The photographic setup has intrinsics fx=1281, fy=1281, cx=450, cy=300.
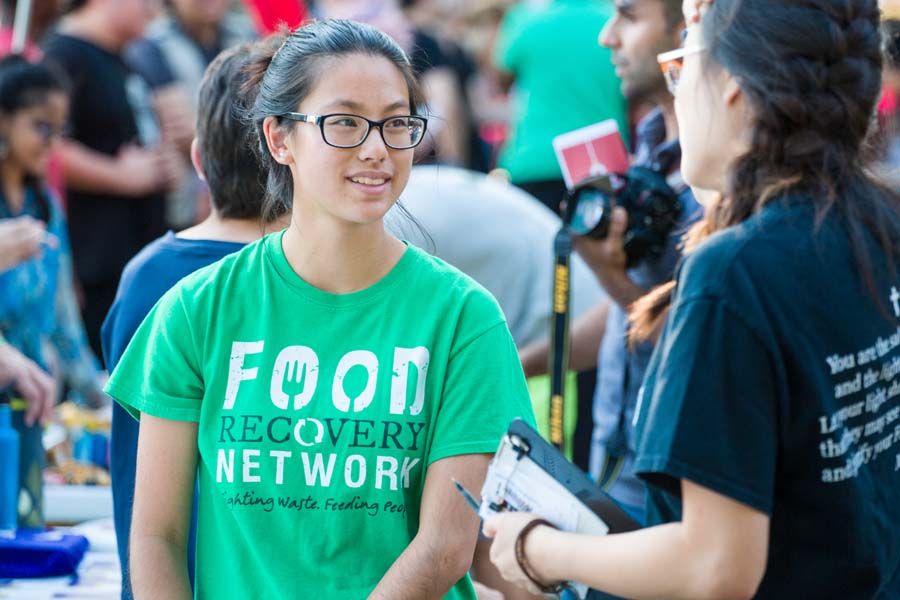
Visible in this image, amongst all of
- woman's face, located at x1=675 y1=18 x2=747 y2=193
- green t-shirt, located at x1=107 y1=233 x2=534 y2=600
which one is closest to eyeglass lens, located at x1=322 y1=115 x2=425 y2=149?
green t-shirt, located at x1=107 y1=233 x2=534 y2=600

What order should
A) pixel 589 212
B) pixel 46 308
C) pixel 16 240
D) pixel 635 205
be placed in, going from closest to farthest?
pixel 635 205 < pixel 589 212 < pixel 16 240 < pixel 46 308

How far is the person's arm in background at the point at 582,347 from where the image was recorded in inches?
135

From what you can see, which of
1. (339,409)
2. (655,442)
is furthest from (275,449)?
(655,442)

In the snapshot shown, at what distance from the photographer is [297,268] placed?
2.03m

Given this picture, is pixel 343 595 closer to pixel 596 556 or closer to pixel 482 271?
pixel 596 556

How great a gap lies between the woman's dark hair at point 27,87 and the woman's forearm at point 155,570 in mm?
2473

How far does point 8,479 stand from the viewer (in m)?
2.87

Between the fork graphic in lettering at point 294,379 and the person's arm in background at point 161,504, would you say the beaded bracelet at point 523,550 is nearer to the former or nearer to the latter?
the fork graphic in lettering at point 294,379

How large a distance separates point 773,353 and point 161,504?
3.30 feet

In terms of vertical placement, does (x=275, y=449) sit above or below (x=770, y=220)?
below

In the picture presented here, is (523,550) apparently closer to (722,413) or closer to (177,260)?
(722,413)

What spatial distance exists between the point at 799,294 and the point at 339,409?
725mm

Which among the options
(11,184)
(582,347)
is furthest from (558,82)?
(582,347)

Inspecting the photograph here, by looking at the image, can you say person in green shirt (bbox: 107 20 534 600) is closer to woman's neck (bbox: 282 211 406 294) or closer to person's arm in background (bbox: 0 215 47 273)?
woman's neck (bbox: 282 211 406 294)
